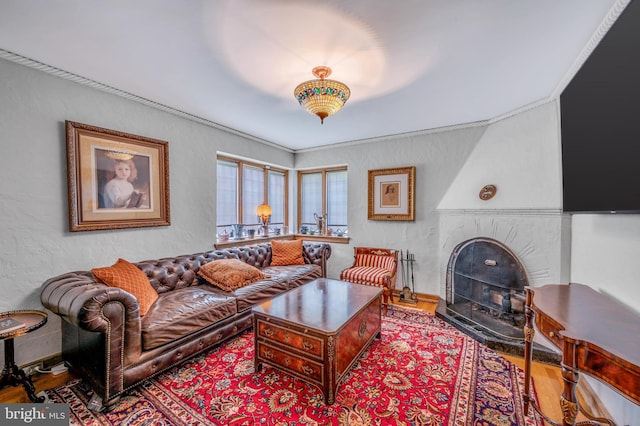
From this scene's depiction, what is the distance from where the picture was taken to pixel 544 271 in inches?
102

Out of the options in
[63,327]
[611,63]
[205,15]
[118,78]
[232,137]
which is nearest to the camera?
[611,63]

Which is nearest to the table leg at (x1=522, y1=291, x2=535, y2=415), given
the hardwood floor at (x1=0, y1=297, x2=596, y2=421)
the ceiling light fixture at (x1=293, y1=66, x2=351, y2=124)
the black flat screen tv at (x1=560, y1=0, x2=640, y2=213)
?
the hardwood floor at (x1=0, y1=297, x2=596, y2=421)

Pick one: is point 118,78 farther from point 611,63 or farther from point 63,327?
point 611,63

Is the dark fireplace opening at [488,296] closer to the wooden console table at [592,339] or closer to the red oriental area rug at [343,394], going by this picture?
the red oriental area rug at [343,394]

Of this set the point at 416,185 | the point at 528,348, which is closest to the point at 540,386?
the point at 528,348

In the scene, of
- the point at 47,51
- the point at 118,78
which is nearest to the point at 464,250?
the point at 118,78

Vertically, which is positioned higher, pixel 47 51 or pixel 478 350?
pixel 47 51

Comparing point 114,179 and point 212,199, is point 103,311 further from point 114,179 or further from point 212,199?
point 212,199

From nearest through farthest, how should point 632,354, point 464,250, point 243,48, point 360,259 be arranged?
1. point 632,354
2. point 243,48
3. point 464,250
4. point 360,259

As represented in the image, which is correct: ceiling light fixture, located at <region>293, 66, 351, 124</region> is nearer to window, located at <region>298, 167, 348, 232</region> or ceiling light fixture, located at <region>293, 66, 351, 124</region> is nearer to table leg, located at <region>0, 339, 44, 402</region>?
window, located at <region>298, 167, 348, 232</region>

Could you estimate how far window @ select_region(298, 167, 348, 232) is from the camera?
483cm

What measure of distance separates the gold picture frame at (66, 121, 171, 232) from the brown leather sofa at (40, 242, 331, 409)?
1.70 feet

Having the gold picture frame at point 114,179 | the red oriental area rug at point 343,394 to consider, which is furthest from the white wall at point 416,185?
the gold picture frame at point 114,179

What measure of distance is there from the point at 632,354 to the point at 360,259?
3230 mm
